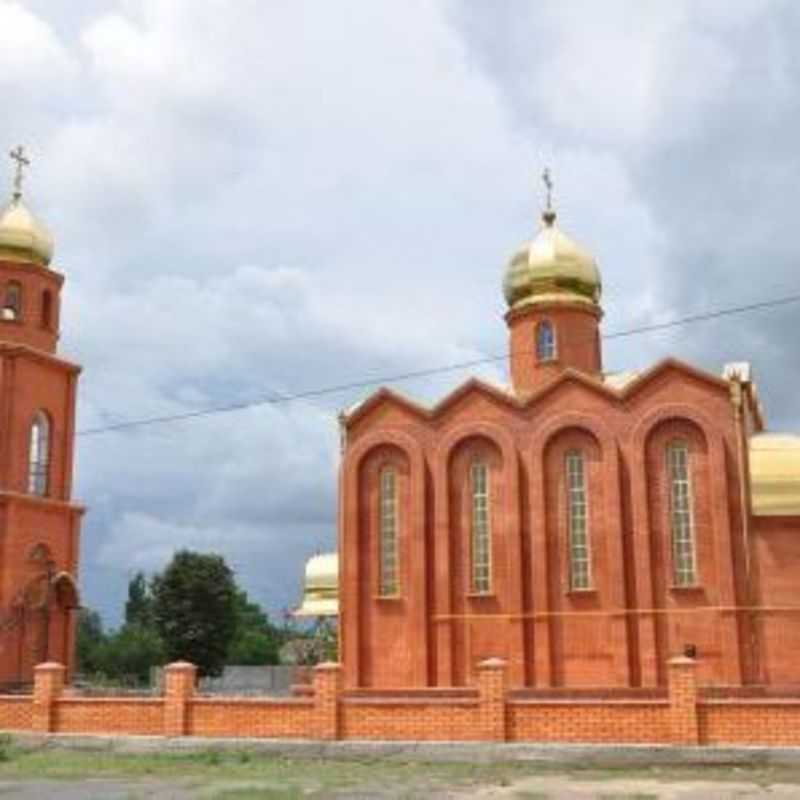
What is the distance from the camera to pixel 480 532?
27609 millimetres

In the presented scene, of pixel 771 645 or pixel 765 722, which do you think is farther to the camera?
pixel 771 645

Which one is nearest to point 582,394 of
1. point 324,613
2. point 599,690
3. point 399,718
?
point 599,690

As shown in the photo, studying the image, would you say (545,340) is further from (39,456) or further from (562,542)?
(39,456)

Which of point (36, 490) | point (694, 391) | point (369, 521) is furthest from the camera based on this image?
point (36, 490)

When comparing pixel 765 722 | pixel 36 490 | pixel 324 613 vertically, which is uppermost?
pixel 36 490

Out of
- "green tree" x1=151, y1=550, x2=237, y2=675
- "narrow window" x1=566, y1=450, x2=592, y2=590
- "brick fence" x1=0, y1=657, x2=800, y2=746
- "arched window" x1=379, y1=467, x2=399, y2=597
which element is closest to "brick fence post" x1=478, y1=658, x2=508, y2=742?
"brick fence" x1=0, y1=657, x2=800, y2=746

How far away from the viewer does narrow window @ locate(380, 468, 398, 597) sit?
2811 centimetres

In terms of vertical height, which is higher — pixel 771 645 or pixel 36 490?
pixel 36 490

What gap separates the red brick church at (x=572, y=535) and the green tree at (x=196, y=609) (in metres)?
28.0

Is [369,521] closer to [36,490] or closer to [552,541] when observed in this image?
[552,541]

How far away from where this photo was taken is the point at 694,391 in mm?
26562

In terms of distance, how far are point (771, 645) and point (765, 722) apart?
7.47 metres

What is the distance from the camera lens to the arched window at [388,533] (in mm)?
28109

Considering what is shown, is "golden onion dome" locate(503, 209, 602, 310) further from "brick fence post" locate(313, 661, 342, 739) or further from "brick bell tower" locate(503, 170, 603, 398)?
"brick fence post" locate(313, 661, 342, 739)
